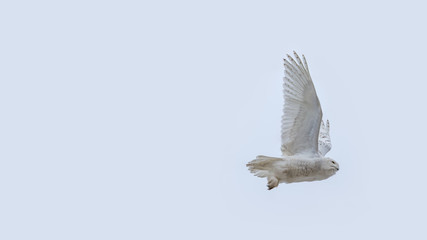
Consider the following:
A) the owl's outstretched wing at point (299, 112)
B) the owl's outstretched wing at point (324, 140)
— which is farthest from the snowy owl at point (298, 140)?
the owl's outstretched wing at point (324, 140)

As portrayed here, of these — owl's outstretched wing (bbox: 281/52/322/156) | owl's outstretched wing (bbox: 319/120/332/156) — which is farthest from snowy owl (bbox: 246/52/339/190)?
owl's outstretched wing (bbox: 319/120/332/156)

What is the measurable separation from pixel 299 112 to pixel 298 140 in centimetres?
40

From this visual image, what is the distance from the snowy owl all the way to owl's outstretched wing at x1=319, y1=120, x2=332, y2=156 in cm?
63

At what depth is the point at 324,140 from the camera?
44.6ft

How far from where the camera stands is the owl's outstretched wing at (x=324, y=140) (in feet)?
44.0

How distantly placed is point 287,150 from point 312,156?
32cm

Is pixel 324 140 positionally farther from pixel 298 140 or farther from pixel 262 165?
pixel 262 165

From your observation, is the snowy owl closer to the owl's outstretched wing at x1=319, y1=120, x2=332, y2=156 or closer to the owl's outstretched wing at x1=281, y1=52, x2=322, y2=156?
the owl's outstretched wing at x1=281, y1=52, x2=322, y2=156

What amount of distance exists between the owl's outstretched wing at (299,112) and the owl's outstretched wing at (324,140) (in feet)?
2.08

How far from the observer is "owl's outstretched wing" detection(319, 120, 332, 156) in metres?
13.4

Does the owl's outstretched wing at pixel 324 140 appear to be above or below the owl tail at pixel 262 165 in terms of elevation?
above

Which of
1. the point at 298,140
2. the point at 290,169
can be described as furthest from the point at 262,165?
the point at 298,140

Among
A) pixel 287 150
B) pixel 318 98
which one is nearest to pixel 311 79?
pixel 318 98

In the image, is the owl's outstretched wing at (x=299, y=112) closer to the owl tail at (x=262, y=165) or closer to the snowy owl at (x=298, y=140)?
the snowy owl at (x=298, y=140)
